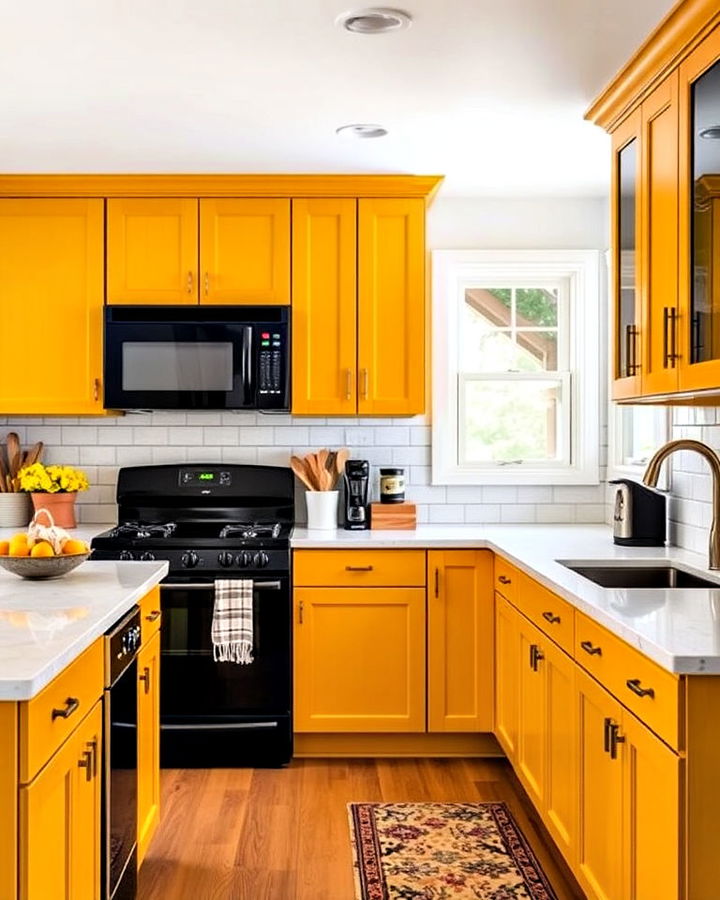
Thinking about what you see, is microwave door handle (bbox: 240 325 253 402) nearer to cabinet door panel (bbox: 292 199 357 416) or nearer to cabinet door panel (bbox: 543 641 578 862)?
cabinet door panel (bbox: 292 199 357 416)

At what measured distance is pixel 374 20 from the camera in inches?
103

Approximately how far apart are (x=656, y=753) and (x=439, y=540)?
2.06 m

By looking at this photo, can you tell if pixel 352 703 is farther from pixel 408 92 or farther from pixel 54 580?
pixel 408 92

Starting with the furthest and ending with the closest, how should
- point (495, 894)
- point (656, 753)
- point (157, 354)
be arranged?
point (157, 354) < point (495, 894) < point (656, 753)

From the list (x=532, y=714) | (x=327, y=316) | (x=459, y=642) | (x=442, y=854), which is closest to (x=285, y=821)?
(x=442, y=854)

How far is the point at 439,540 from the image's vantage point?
405cm

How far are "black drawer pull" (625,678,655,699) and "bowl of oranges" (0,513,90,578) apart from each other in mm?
1413

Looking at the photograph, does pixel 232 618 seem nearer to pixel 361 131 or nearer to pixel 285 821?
pixel 285 821

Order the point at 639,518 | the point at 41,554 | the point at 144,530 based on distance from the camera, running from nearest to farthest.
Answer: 1. the point at 41,554
2. the point at 639,518
3. the point at 144,530

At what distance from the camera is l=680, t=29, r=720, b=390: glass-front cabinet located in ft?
8.07

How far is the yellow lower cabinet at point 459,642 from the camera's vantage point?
406 centimetres

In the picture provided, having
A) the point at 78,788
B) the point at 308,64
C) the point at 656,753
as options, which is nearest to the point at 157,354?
the point at 308,64

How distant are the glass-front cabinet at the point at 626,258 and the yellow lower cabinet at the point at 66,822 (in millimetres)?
1876

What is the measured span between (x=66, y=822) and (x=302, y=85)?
2.19 meters
